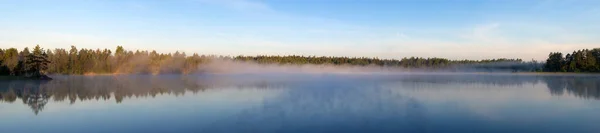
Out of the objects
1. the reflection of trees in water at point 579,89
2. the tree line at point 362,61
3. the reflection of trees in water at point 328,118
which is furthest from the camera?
the tree line at point 362,61

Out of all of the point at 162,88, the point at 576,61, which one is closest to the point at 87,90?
the point at 162,88

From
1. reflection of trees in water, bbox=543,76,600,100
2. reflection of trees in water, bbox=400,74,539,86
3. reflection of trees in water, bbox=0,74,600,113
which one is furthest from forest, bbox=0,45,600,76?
reflection of trees in water, bbox=543,76,600,100

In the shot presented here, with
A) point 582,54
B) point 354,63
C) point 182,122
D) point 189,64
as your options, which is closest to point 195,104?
point 182,122

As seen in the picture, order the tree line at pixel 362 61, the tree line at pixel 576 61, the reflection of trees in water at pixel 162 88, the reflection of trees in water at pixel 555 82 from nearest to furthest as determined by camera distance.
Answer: the reflection of trees in water at pixel 162 88
the reflection of trees in water at pixel 555 82
the tree line at pixel 576 61
the tree line at pixel 362 61

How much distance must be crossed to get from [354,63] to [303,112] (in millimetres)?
135828

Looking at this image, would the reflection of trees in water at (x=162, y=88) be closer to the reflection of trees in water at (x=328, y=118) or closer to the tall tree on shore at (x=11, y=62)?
the reflection of trees in water at (x=328, y=118)

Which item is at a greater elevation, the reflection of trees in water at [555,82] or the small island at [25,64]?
the small island at [25,64]

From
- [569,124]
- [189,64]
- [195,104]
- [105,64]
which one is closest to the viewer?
[569,124]

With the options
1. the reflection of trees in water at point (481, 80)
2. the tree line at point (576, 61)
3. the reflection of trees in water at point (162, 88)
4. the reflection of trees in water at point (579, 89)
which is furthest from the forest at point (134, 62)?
the reflection of trees in water at point (579, 89)

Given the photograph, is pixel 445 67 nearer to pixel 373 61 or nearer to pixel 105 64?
pixel 373 61

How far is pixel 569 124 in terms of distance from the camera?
11336 mm

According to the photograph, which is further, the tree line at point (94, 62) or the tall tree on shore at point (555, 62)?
the tall tree on shore at point (555, 62)

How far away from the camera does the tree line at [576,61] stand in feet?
240

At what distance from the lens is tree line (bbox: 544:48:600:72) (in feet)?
240
